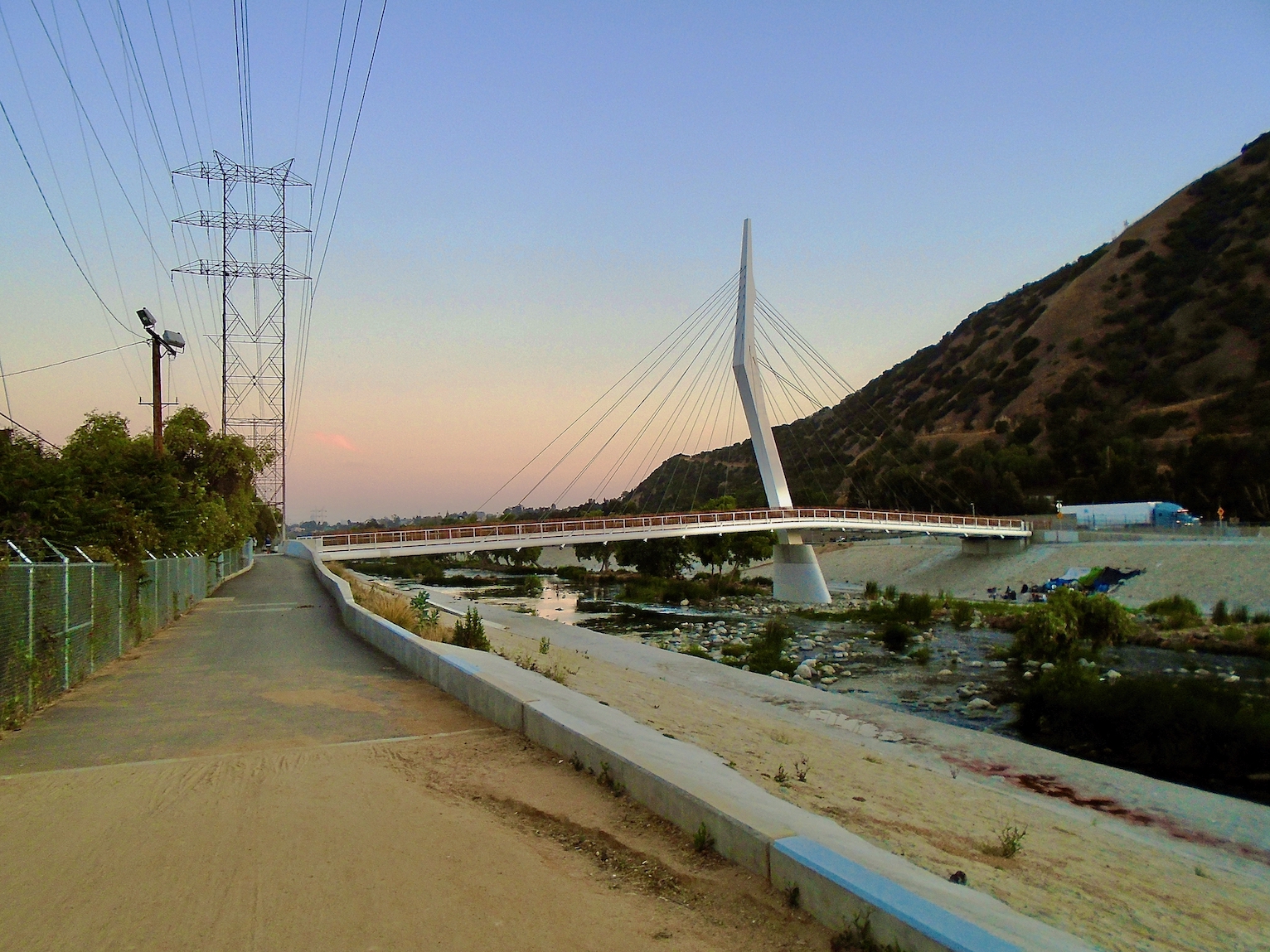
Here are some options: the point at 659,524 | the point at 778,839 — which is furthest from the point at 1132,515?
the point at 778,839

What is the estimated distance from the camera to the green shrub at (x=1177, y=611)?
103 feet

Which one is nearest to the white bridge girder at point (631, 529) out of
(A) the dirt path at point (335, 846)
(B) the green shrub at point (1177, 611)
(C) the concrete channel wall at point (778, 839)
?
(B) the green shrub at point (1177, 611)

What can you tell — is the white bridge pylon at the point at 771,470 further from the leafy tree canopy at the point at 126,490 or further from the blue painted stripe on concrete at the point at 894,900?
the blue painted stripe on concrete at the point at 894,900

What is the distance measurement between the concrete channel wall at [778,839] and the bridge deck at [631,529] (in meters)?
33.0

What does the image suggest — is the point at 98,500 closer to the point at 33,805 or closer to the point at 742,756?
the point at 33,805

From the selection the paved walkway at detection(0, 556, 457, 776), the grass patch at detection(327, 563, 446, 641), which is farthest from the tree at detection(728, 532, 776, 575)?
the paved walkway at detection(0, 556, 457, 776)

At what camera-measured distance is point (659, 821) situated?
5918 millimetres

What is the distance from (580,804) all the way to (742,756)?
17.4 ft

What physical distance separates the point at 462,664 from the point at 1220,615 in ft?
106

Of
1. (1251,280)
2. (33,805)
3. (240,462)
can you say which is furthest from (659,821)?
(1251,280)

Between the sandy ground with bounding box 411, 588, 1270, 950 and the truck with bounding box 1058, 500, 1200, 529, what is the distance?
48.3m

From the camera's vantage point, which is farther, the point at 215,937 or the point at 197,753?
the point at 197,753

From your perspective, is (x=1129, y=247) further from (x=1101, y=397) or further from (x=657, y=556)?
(x=657, y=556)

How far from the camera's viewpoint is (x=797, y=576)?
51.5 meters
